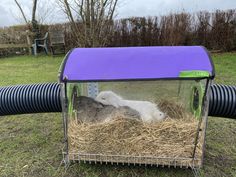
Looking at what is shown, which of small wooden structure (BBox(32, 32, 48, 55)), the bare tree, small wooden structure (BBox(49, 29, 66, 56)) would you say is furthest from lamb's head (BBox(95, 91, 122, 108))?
small wooden structure (BBox(32, 32, 48, 55))

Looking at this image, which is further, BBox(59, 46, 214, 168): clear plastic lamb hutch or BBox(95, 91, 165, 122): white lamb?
BBox(95, 91, 165, 122): white lamb

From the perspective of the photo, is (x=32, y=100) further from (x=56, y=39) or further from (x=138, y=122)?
(x=56, y=39)

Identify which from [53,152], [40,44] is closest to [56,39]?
[40,44]

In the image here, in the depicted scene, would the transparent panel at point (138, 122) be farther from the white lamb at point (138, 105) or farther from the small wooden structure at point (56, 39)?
the small wooden structure at point (56, 39)

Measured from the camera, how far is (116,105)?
8.87ft

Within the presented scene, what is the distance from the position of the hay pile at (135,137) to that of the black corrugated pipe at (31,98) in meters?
0.45

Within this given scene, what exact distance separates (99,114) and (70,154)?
478 millimetres

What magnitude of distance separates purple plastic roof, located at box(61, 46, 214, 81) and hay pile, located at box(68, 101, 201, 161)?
0.56 meters

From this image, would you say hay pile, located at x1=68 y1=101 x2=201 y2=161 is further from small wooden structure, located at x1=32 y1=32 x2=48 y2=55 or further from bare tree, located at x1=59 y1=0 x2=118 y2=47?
small wooden structure, located at x1=32 y1=32 x2=48 y2=55

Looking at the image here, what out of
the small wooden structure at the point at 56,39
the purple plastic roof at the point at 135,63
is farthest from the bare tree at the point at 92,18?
the purple plastic roof at the point at 135,63

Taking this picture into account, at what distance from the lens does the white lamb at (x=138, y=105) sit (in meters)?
2.57

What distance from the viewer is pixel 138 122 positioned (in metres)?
2.48

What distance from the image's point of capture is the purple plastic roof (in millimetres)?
2113

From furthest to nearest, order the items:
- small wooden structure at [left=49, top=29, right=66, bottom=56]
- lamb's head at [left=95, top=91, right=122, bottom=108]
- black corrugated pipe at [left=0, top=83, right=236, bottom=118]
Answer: small wooden structure at [left=49, top=29, right=66, bottom=56] < black corrugated pipe at [left=0, top=83, right=236, bottom=118] < lamb's head at [left=95, top=91, right=122, bottom=108]
